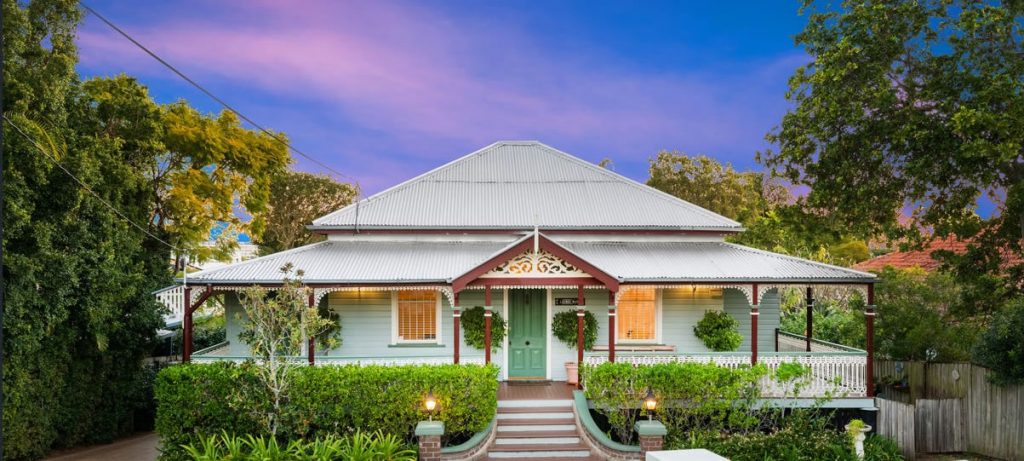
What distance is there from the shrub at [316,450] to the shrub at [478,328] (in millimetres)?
4250

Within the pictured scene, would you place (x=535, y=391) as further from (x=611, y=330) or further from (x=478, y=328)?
(x=611, y=330)

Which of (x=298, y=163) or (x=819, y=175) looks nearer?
(x=819, y=175)

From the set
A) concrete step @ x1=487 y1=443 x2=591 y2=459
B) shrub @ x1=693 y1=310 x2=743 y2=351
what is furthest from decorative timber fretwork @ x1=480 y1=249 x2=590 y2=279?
shrub @ x1=693 y1=310 x2=743 y2=351

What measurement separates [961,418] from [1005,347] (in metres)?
2.13

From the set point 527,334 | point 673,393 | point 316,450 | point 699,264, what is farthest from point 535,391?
point 316,450

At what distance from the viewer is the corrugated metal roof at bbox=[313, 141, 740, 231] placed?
1770cm

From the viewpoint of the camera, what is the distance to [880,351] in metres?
17.8

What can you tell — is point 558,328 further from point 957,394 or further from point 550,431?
point 957,394

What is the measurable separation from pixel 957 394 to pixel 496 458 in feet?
38.1

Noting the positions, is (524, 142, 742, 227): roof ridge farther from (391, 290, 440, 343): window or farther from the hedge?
the hedge

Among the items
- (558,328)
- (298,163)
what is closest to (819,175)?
(558,328)

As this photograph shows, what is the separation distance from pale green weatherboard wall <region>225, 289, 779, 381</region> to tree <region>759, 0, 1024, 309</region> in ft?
14.0

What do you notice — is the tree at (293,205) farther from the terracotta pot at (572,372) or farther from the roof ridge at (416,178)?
the terracotta pot at (572,372)

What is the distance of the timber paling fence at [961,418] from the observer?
13945 millimetres
